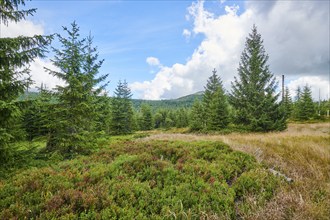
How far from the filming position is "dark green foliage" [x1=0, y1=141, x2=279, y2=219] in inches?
159

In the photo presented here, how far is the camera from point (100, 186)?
16.8 feet

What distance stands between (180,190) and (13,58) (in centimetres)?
691

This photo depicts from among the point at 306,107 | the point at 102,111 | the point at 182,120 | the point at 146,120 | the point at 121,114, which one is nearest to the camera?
the point at 102,111

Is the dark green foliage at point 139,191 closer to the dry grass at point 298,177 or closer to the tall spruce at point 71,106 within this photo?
the dry grass at point 298,177

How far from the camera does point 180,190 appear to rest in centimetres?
499

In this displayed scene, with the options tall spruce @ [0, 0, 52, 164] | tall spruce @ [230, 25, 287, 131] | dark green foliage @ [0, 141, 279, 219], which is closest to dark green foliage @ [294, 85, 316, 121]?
tall spruce @ [230, 25, 287, 131]

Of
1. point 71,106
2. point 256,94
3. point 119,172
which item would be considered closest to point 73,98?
point 71,106

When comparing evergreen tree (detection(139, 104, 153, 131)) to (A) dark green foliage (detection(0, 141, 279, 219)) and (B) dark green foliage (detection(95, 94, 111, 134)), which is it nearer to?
(B) dark green foliage (detection(95, 94, 111, 134))

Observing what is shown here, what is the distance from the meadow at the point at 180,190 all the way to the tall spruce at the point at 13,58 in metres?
1.75

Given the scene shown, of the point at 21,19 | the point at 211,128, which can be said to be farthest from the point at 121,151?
the point at 211,128

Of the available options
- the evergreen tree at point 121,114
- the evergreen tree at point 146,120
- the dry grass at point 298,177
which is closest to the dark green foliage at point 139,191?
the dry grass at point 298,177

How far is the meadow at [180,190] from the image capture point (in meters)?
3.94

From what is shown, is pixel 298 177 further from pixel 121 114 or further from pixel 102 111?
pixel 121 114

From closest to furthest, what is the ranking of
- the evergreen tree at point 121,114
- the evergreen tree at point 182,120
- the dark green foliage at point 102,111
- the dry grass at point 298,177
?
the dry grass at point 298,177
the dark green foliage at point 102,111
the evergreen tree at point 121,114
the evergreen tree at point 182,120
